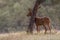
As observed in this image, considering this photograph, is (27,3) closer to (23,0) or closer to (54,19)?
(23,0)

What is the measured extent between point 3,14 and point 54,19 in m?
3.92

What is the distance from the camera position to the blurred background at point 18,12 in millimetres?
16266

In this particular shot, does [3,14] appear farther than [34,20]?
Yes

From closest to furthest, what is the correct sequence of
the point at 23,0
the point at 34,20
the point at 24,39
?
the point at 24,39
the point at 34,20
the point at 23,0

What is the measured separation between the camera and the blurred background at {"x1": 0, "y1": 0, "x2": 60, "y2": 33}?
1627 centimetres

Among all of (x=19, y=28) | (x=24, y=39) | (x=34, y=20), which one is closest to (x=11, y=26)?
(x=19, y=28)

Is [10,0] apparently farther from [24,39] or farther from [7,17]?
[24,39]

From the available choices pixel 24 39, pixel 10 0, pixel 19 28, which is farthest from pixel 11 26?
pixel 24 39

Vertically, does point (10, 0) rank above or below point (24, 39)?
above

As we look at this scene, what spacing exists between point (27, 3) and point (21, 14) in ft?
4.14

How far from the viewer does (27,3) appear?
16.2 metres

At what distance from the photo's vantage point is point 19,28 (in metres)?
17.0

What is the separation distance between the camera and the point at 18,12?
1683 cm

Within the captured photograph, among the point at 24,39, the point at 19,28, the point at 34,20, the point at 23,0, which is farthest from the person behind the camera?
the point at 19,28
